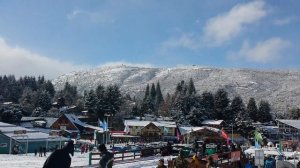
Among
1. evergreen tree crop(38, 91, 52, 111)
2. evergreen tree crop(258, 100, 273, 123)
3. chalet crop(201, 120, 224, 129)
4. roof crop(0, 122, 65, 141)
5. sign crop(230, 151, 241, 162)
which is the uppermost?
evergreen tree crop(38, 91, 52, 111)

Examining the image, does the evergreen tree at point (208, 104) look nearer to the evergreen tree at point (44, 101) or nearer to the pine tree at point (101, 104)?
the pine tree at point (101, 104)

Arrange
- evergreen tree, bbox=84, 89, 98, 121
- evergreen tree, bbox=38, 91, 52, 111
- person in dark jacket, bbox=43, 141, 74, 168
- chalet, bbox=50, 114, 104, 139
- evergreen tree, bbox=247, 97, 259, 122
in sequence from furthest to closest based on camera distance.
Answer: evergreen tree, bbox=247, 97, 259, 122 < evergreen tree, bbox=38, 91, 52, 111 < evergreen tree, bbox=84, 89, 98, 121 < chalet, bbox=50, 114, 104, 139 < person in dark jacket, bbox=43, 141, 74, 168

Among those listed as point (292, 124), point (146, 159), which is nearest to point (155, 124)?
point (292, 124)

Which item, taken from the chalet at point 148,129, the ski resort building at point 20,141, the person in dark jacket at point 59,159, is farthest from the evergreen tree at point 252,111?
the person in dark jacket at point 59,159

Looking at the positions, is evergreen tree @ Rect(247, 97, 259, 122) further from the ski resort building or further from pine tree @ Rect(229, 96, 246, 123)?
the ski resort building

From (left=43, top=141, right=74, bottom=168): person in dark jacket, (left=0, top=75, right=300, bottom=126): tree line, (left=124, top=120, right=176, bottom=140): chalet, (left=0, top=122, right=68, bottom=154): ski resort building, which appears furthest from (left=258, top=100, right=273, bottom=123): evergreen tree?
(left=43, top=141, right=74, bottom=168): person in dark jacket

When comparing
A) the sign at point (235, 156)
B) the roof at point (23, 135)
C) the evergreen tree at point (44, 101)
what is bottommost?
the sign at point (235, 156)

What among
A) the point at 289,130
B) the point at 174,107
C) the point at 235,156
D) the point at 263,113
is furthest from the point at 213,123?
the point at 235,156

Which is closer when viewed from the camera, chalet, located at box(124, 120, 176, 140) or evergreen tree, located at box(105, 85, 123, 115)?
chalet, located at box(124, 120, 176, 140)

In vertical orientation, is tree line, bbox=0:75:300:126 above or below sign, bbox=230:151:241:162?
above

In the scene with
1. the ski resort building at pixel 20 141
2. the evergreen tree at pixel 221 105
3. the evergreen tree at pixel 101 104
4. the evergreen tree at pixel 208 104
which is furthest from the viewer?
the evergreen tree at pixel 221 105

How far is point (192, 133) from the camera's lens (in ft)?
258

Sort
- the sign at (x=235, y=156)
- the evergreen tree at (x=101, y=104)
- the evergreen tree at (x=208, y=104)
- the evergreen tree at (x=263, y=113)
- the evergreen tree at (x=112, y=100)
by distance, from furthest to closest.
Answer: the evergreen tree at (x=263, y=113), the evergreen tree at (x=208, y=104), the evergreen tree at (x=112, y=100), the evergreen tree at (x=101, y=104), the sign at (x=235, y=156)

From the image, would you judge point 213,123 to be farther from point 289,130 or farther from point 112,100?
point 112,100
